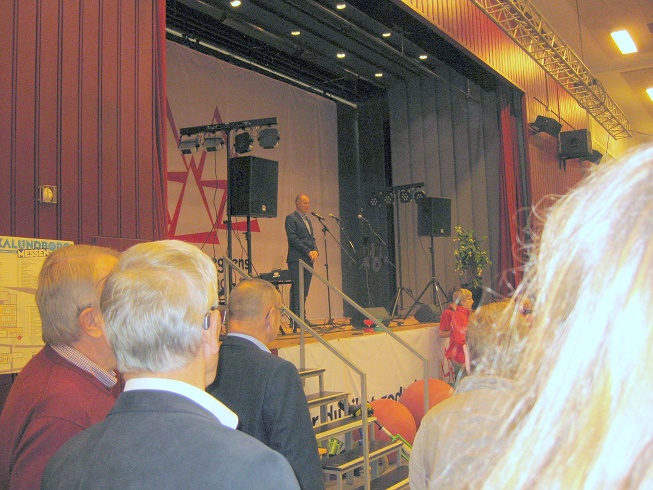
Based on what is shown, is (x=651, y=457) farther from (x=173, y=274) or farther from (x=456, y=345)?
(x=456, y=345)

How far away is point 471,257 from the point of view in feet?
31.9

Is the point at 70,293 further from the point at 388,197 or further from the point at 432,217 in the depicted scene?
the point at 388,197

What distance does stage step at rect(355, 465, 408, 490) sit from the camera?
13.6 ft

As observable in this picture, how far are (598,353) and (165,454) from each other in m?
0.75

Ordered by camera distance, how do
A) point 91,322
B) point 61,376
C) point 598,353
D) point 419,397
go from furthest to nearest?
point 419,397, point 91,322, point 61,376, point 598,353

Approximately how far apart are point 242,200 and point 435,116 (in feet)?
18.0

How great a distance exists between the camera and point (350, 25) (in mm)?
8375

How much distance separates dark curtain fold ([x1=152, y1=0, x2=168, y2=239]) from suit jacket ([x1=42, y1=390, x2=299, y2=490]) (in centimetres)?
295

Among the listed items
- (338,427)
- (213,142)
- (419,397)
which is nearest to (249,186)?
(213,142)

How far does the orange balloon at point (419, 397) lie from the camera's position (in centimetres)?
569

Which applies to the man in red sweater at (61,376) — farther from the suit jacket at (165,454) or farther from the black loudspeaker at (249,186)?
the black loudspeaker at (249,186)

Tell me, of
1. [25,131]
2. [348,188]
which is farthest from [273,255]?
[25,131]

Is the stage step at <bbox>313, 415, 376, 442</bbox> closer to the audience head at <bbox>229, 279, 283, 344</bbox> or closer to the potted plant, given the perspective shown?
the audience head at <bbox>229, 279, 283, 344</bbox>

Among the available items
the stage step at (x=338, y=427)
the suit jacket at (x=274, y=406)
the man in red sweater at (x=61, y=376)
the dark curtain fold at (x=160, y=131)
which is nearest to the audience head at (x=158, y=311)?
the man in red sweater at (x=61, y=376)
